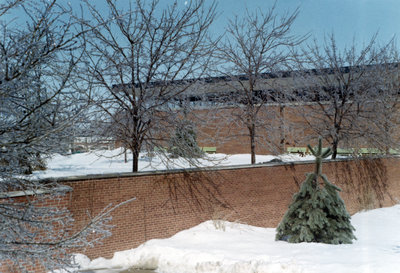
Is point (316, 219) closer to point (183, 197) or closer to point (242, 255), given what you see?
point (242, 255)

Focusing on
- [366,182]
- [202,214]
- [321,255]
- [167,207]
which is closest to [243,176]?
[202,214]

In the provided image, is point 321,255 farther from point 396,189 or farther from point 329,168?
point 396,189

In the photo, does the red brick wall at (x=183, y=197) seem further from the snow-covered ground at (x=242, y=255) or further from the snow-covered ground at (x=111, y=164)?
the snow-covered ground at (x=111, y=164)

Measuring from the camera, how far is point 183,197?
1168cm

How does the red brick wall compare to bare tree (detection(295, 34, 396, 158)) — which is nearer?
the red brick wall

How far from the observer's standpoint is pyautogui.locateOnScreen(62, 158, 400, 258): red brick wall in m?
9.94

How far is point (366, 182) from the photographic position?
61.7 ft

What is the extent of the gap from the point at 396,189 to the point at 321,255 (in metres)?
13.0

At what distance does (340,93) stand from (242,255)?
1524 centimetres

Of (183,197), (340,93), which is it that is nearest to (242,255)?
(183,197)

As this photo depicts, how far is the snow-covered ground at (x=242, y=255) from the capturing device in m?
8.70

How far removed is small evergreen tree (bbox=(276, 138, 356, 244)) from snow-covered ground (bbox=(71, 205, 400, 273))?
389 mm

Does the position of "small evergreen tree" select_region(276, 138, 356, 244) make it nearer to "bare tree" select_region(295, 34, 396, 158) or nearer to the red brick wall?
the red brick wall

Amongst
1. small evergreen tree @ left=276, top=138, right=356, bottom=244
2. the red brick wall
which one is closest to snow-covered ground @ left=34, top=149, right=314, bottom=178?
the red brick wall
